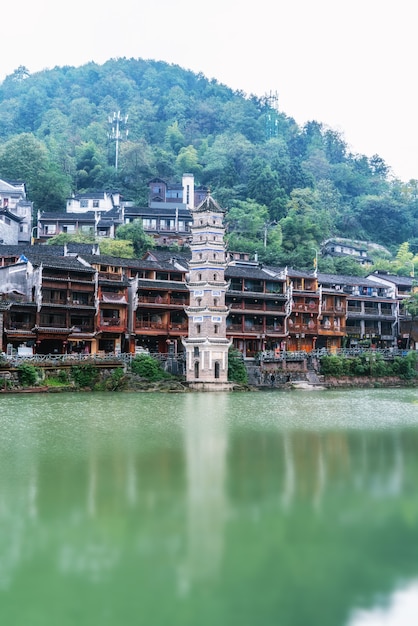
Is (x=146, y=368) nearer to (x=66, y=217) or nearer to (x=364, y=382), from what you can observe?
(x=364, y=382)

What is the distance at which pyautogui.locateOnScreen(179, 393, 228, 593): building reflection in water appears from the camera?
13609mm

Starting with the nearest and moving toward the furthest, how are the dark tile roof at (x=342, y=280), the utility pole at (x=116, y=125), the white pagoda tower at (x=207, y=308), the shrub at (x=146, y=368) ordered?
1. the shrub at (x=146, y=368)
2. the white pagoda tower at (x=207, y=308)
3. the dark tile roof at (x=342, y=280)
4. the utility pole at (x=116, y=125)

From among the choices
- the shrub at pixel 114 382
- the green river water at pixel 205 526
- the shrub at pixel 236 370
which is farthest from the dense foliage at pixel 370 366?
the green river water at pixel 205 526

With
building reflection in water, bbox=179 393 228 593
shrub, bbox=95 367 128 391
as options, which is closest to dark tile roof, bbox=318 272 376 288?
shrub, bbox=95 367 128 391

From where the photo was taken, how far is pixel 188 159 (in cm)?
13038

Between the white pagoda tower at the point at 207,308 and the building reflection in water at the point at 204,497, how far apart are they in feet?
70.0

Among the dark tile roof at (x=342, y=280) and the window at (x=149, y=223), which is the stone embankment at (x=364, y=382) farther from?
the window at (x=149, y=223)

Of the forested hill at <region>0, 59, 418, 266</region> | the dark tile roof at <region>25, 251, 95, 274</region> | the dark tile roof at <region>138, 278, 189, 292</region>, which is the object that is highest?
the forested hill at <region>0, 59, 418, 266</region>

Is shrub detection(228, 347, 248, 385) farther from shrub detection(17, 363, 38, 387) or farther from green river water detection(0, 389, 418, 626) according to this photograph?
green river water detection(0, 389, 418, 626)

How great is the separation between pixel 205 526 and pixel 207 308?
44066 millimetres

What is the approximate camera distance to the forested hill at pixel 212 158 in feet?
344

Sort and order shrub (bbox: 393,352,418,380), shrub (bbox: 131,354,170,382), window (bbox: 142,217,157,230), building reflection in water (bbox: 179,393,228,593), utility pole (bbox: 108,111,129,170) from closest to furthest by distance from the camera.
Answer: building reflection in water (bbox: 179,393,228,593), shrub (bbox: 131,354,170,382), shrub (bbox: 393,352,418,380), window (bbox: 142,217,157,230), utility pole (bbox: 108,111,129,170)

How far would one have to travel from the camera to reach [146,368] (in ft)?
182

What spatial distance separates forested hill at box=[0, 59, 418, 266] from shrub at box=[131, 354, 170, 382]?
126ft
